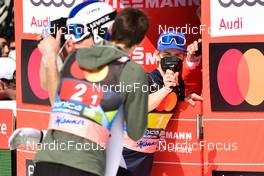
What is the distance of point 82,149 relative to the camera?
384cm

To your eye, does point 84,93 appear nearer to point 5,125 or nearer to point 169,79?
point 169,79

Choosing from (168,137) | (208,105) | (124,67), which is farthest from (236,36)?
(124,67)

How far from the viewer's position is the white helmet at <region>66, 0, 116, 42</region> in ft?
17.7

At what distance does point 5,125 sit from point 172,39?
1.90m

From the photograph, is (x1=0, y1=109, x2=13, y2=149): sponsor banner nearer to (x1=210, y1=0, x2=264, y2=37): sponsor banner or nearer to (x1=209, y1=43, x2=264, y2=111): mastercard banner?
(x1=209, y1=43, x2=264, y2=111): mastercard banner

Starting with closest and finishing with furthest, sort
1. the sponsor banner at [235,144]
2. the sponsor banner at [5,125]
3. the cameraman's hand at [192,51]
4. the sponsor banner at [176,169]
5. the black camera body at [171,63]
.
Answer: the sponsor banner at [235,144], the black camera body at [171,63], the sponsor banner at [176,169], the cameraman's hand at [192,51], the sponsor banner at [5,125]

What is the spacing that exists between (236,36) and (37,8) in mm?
1797

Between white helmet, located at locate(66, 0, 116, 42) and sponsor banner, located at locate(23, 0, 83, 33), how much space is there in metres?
0.39

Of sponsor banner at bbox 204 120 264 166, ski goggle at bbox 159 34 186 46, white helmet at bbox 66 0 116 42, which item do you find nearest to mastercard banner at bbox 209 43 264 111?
sponsor banner at bbox 204 120 264 166

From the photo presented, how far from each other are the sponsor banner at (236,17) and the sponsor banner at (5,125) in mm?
2261

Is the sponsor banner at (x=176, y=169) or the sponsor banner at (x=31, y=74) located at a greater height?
the sponsor banner at (x=31, y=74)

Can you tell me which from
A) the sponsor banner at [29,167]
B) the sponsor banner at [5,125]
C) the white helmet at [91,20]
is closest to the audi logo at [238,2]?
the white helmet at [91,20]

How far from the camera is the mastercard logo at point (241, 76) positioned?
531 cm

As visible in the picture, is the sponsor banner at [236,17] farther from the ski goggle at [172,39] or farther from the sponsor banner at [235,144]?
the sponsor banner at [235,144]
